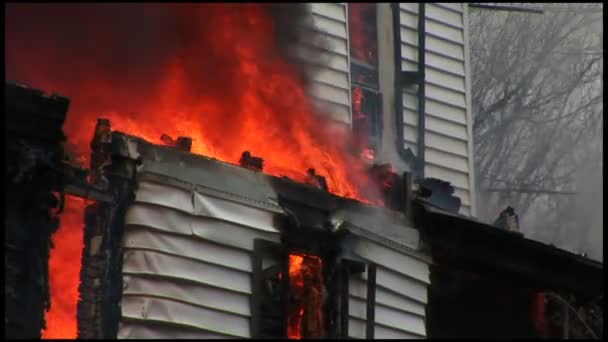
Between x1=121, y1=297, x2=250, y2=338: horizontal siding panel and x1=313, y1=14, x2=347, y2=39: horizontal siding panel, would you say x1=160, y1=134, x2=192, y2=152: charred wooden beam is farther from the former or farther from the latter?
x1=313, y1=14, x2=347, y2=39: horizontal siding panel

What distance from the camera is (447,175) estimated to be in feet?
76.5

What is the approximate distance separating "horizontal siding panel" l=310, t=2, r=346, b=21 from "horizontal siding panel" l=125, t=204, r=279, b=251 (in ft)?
20.6

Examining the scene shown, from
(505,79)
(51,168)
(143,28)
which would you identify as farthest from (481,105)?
(51,168)

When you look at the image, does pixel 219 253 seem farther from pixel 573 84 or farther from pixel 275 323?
pixel 573 84

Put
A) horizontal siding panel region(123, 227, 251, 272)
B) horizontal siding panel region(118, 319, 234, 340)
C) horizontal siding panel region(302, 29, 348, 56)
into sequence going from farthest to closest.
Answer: horizontal siding panel region(302, 29, 348, 56)
horizontal siding panel region(123, 227, 251, 272)
horizontal siding panel region(118, 319, 234, 340)

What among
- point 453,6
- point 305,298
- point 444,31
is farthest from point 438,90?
point 305,298

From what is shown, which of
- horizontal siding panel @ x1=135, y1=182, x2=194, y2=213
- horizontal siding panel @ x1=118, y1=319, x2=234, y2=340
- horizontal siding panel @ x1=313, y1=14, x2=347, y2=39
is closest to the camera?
horizontal siding panel @ x1=118, y1=319, x2=234, y2=340

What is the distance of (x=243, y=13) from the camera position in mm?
18906

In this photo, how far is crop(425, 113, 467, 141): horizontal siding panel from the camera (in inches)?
912

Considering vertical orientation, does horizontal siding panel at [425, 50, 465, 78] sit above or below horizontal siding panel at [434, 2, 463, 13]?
below

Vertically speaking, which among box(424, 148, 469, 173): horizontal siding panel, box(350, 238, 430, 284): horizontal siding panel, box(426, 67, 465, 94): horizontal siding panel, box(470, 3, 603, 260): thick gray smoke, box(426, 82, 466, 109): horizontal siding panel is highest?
box(470, 3, 603, 260): thick gray smoke

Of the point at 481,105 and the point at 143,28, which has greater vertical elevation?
the point at 481,105

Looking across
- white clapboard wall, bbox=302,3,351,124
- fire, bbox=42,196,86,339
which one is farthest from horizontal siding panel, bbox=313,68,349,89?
fire, bbox=42,196,86,339

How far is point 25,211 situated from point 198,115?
3529 millimetres
